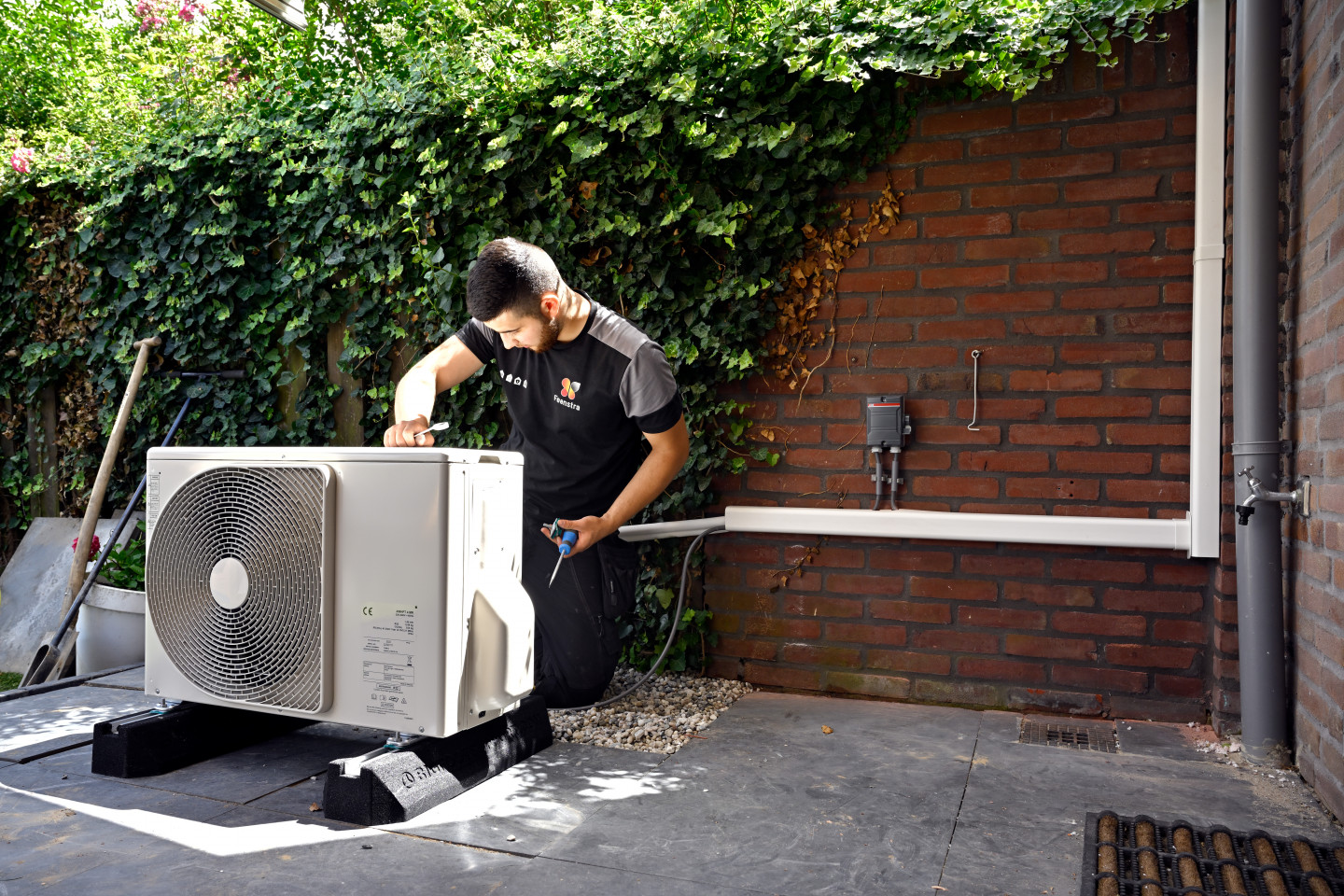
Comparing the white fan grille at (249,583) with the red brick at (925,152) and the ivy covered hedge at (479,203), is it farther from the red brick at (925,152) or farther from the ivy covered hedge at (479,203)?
the red brick at (925,152)

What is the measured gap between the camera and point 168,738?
2.31 m

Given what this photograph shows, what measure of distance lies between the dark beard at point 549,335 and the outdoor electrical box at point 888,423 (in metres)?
1.08

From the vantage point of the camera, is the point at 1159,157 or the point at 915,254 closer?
the point at 1159,157

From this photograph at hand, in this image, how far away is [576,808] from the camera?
2109 millimetres

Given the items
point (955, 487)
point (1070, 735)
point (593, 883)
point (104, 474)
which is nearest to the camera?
point (593, 883)

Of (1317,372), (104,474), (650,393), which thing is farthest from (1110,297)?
(104,474)

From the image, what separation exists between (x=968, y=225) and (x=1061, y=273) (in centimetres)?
34

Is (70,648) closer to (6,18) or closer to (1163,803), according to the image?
(1163,803)

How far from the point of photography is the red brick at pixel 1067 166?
279 cm

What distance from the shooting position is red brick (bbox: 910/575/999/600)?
9.64ft

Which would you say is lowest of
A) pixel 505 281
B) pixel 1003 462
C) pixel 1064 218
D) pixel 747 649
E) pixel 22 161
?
pixel 747 649

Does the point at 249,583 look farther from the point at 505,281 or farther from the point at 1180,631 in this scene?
the point at 1180,631

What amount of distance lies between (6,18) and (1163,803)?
36.7 ft

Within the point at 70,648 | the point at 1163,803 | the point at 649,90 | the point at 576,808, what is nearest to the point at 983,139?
the point at 649,90
